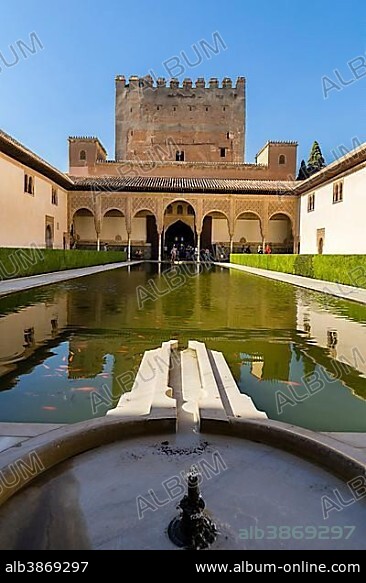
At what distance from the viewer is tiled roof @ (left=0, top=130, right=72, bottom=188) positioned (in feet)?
51.4

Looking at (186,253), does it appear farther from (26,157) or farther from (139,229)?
→ (26,157)

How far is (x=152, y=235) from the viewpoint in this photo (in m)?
29.4

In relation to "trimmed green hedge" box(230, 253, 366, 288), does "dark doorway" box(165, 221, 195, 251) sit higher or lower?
higher

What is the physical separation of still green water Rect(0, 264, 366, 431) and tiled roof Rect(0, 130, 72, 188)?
8.62 m

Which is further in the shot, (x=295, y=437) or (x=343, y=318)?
(x=343, y=318)

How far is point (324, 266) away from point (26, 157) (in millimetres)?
11643

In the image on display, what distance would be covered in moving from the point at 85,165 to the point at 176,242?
7.67 metres

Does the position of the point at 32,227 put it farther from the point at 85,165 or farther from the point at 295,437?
the point at 295,437

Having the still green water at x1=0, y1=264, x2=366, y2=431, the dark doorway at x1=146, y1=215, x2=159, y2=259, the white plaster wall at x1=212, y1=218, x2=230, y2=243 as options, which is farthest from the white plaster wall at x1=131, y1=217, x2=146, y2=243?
the still green water at x1=0, y1=264, x2=366, y2=431

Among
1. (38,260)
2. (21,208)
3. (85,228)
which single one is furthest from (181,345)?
(85,228)

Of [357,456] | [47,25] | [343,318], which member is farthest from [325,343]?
[47,25]

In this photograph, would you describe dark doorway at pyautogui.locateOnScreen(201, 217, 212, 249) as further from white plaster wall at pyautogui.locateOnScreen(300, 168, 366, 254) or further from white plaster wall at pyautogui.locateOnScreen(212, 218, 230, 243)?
white plaster wall at pyautogui.locateOnScreen(300, 168, 366, 254)

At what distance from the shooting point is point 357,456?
2215 millimetres
